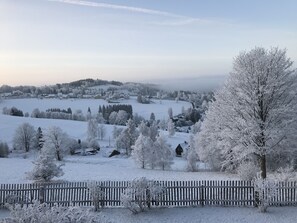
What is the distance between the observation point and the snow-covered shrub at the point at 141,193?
2012 centimetres

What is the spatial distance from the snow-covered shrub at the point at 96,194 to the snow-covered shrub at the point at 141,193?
4.73 feet

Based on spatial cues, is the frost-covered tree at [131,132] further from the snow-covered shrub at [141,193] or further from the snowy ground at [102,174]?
the snow-covered shrub at [141,193]

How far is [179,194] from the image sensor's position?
842 inches

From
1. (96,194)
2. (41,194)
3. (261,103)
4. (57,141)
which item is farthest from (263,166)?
(57,141)

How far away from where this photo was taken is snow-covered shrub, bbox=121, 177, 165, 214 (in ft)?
66.0

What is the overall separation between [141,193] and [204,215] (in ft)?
11.6

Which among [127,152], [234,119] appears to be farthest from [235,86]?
[127,152]

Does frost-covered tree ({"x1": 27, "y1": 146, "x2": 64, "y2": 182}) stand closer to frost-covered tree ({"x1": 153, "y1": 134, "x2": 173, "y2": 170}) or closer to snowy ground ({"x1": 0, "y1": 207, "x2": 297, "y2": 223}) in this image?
snowy ground ({"x1": 0, "y1": 207, "x2": 297, "y2": 223})

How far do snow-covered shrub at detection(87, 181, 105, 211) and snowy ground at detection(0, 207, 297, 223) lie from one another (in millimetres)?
576

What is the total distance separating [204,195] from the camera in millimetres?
21266

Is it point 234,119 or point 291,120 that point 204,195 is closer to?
point 234,119

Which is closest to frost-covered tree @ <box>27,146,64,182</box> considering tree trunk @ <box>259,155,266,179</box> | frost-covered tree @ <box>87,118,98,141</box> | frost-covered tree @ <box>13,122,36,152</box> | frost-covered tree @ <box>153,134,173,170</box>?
tree trunk @ <box>259,155,266,179</box>

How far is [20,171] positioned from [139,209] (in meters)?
25.7

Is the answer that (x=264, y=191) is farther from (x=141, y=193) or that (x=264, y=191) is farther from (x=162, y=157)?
(x=162, y=157)
